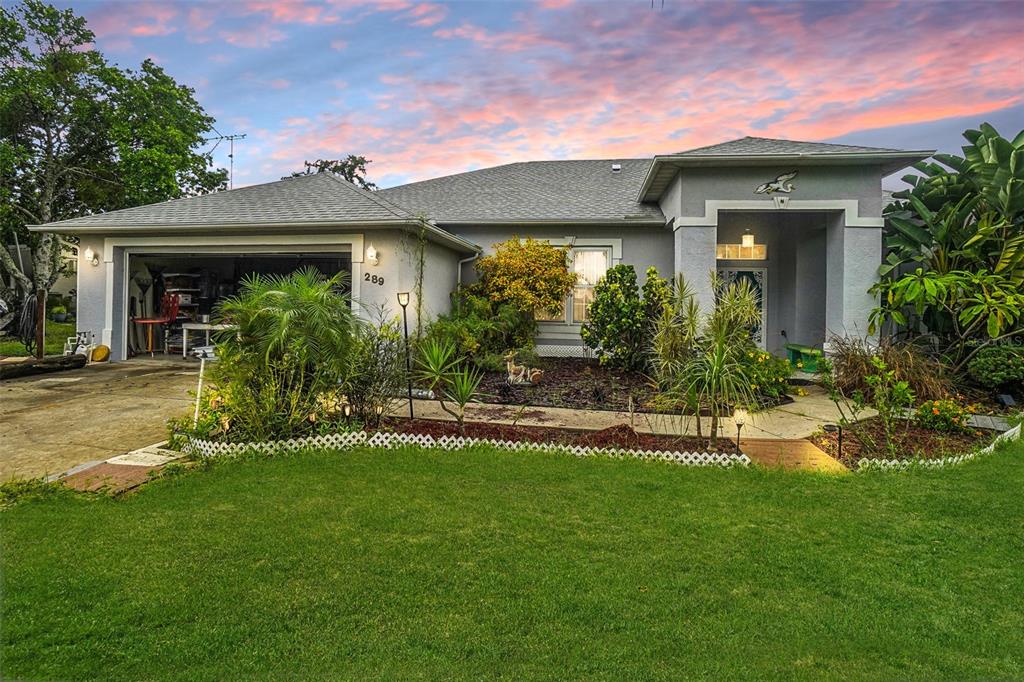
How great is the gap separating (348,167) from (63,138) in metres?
16.4

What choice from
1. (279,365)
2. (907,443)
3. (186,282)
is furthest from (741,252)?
(186,282)

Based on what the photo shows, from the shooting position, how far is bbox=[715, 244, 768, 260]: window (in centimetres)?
1307

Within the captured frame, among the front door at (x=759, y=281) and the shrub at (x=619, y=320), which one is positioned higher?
the front door at (x=759, y=281)

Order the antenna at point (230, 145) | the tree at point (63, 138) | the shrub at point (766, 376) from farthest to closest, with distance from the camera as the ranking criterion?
the antenna at point (230, 145), the tree at point (63, 138), the shrub at point (766, 376)

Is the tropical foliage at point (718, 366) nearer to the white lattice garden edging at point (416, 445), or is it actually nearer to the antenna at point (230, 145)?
the white lattice garden edging at point (416, 445)

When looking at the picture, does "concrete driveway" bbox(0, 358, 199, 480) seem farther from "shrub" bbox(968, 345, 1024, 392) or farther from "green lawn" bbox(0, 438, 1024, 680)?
"shrub" bbox(968, 345, 1024, 392)

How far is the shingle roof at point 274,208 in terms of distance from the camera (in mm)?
10008

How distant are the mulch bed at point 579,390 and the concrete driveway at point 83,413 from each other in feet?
14.7

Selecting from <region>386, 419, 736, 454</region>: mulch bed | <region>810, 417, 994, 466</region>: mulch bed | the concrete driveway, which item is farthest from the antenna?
<region>810, 417, 994, 466</region>: mulch bed

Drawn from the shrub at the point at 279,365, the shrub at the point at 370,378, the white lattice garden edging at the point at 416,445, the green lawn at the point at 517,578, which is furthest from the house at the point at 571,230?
the green lawn at the point at 517,578

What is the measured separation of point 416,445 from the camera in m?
5.61

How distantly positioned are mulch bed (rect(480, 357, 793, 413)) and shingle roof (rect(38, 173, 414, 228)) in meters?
3.58

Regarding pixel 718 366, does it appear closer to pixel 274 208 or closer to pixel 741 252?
pixel 741 252

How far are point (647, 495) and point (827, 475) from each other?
1.86 meters
